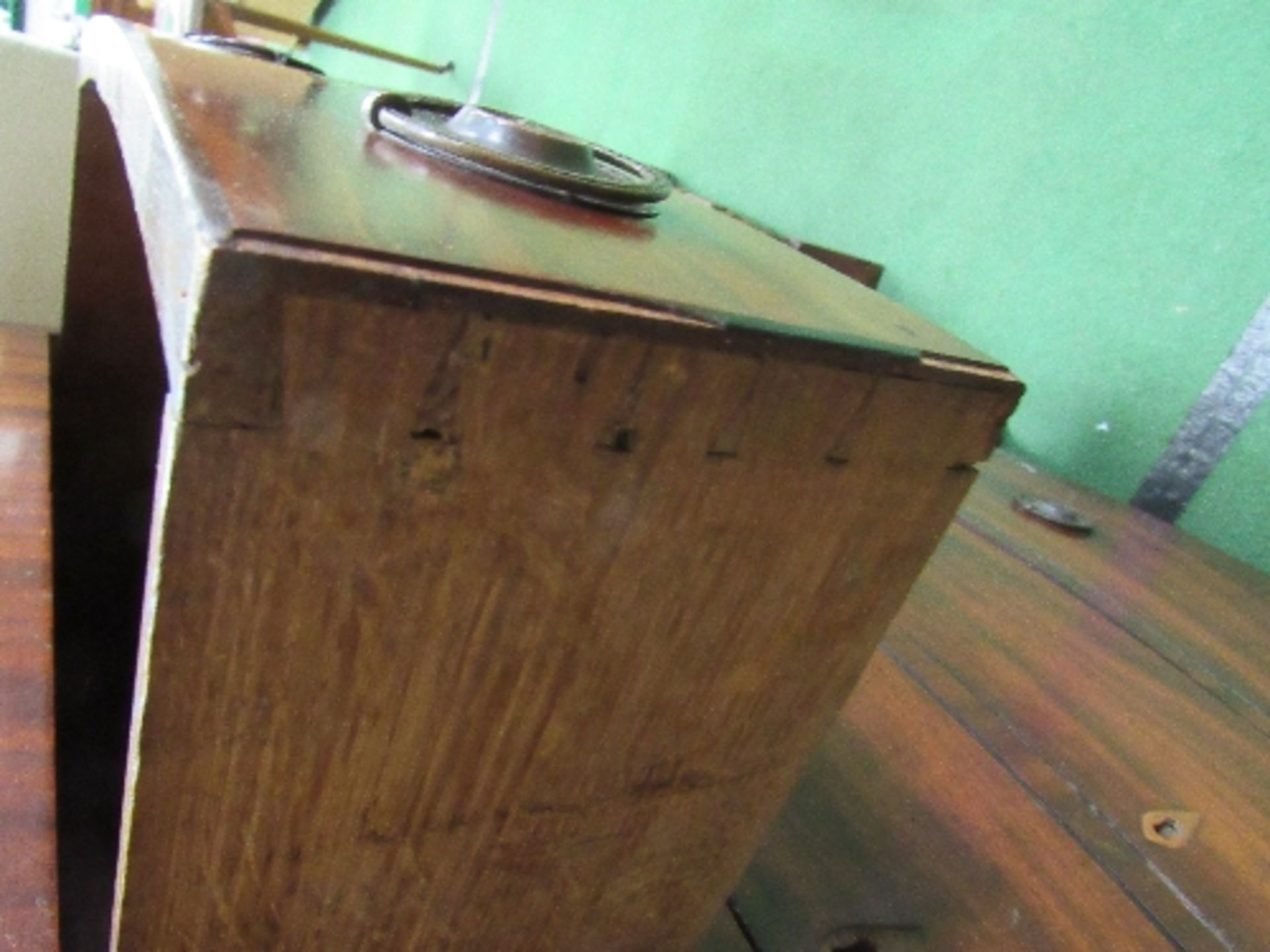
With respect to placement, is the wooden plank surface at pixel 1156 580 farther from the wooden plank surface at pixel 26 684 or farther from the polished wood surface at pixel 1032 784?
the wooden plank surface at pixel 26 684

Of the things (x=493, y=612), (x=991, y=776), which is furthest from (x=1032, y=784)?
(x=493, y=612)

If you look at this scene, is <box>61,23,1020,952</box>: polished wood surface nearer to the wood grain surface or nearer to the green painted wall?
the wood grain surface

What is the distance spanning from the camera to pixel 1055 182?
60.9 inches

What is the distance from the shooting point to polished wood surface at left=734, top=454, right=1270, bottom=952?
1.74 ft

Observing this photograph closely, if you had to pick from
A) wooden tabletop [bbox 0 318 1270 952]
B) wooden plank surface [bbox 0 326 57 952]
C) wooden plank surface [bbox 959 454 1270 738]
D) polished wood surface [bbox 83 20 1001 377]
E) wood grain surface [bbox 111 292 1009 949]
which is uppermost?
polished wood surface [bbox 83 20 1001 377]

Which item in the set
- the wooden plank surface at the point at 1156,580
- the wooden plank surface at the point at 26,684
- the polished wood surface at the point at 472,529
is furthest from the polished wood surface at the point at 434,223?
the wooden plank surface at the point at 1156,580

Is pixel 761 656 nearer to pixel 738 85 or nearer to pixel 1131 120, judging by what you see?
pixel 1131 120

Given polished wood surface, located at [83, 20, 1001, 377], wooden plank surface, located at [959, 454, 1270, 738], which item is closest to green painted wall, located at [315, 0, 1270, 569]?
wooden plank surface, located at [959, 454, 1270, 738]

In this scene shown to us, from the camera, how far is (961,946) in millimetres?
505

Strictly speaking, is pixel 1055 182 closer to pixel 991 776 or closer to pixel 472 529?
pixel 991 776

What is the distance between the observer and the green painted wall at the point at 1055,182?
134 centimetres

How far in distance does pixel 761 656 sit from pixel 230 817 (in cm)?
25

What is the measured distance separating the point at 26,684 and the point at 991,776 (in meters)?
0.68

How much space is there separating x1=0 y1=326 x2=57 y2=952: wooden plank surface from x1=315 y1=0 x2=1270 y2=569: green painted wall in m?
1.58
